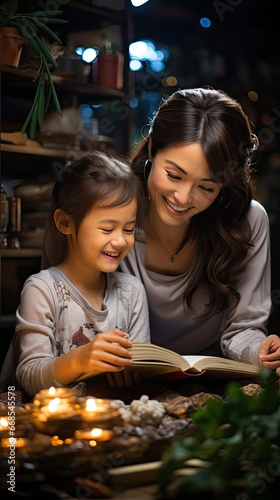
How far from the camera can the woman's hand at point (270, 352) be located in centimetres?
139

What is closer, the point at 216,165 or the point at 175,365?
the point at 175,365

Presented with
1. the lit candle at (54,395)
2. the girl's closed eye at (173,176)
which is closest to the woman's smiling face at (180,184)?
the girl's closed eye at (173,176)

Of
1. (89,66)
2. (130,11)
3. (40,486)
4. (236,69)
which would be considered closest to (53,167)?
(89,66)

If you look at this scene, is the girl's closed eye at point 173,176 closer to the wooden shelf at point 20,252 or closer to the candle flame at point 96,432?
the wooden shelf at point 20,252

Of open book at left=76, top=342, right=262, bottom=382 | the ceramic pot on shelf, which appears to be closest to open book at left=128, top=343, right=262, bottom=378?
open book at left=76, top=342, right=262, bottom=382

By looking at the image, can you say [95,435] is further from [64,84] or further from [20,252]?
[64,84]

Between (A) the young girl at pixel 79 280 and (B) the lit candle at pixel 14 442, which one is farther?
(A) the young girl at pixel 79 280

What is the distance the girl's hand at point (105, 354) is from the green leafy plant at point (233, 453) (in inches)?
7.5

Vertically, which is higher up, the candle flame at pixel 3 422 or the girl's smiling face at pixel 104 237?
the girl's smiling face at pixel 104 237

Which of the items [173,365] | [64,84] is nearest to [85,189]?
[64,84]

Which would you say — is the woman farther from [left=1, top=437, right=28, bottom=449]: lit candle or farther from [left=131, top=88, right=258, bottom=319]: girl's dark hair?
[left=1, top=437, right=28, bottom=449]: lit candle

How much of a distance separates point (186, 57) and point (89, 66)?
8.2 inches

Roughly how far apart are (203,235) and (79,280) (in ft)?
0.99

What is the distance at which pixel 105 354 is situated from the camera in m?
1.19
